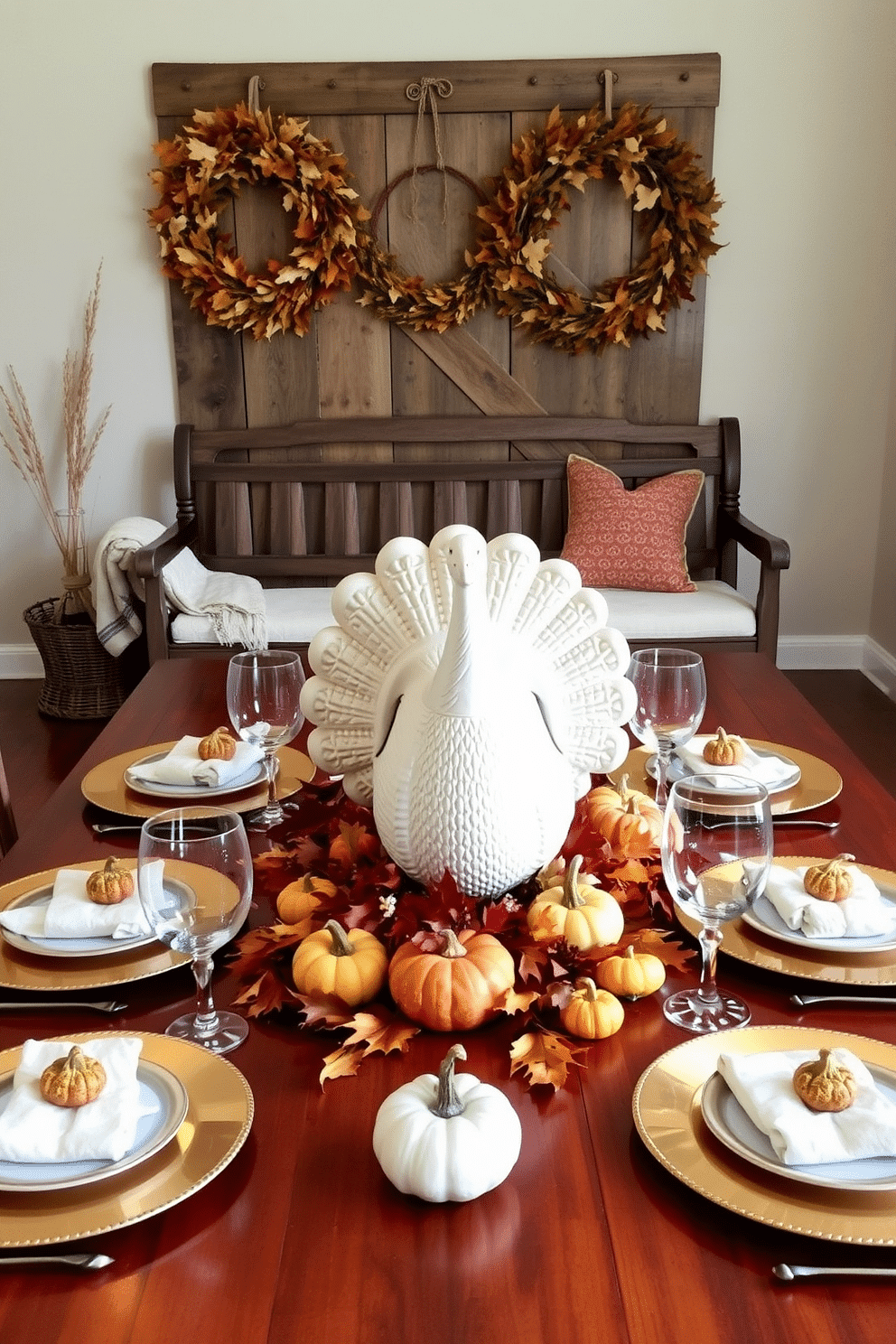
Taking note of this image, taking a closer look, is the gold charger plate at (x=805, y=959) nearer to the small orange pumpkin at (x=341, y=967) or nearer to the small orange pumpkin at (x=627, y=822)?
the small orange pumpkin at (x=627, y=822)

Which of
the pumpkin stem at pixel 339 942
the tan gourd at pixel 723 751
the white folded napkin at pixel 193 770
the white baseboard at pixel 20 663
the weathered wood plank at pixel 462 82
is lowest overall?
the white baseboard at pixel 20 663

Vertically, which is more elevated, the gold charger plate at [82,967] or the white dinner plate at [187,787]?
the white dinner plate at [187,787]

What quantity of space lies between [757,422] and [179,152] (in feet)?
6.82

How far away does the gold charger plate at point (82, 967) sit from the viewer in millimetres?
1146

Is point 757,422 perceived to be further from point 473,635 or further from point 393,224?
point 473,635

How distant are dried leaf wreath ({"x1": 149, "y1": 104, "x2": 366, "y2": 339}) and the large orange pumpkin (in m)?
3.13

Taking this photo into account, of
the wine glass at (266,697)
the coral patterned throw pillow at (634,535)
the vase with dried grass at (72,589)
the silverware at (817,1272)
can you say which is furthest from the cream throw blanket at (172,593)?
the silverware at (817,1272)

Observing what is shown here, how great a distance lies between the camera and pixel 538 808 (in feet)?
Result: 3.91

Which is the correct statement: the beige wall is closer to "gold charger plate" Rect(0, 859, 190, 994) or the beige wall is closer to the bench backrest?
the bench backrest

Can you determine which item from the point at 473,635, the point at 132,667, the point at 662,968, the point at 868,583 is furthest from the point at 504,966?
the point at 868,583

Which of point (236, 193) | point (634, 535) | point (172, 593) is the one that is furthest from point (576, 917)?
point (236, 193)

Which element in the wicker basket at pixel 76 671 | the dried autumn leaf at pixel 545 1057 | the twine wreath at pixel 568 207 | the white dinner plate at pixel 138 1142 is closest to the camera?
the white dinner plate at pixel 138 1142

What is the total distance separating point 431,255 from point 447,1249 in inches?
141

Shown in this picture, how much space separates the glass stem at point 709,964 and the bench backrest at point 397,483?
293 cm
